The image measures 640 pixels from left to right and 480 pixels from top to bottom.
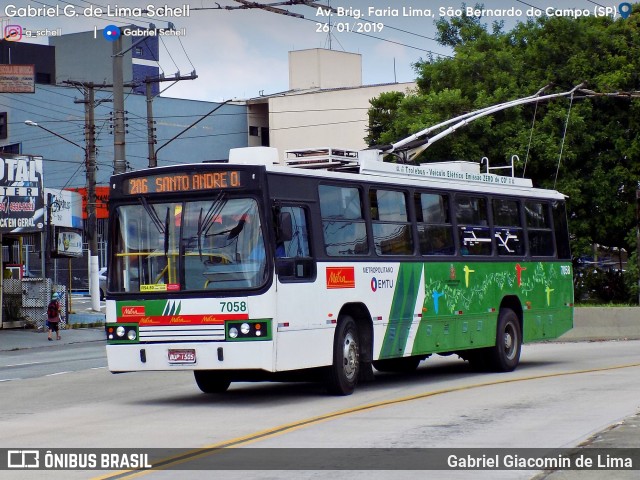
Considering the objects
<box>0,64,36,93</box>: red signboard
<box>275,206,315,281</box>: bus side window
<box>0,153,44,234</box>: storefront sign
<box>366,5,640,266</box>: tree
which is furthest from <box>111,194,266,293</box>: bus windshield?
<box>0,64,36,93</box>: red signboard

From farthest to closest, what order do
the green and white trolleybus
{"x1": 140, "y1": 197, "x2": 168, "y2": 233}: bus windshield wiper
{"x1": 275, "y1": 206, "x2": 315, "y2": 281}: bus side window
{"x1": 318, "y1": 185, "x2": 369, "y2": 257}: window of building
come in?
{"x1": 318, "y1": 185, "x2": 369, "y2": 257}: window of building, {"x1": 140, "y1": 197, "x2": 168, "y2": 233}: bus windshield wiper, {"x1": 275, "y1": 206, "x2": 315, "y2": 281}: bus side window, the green and white trolleybus

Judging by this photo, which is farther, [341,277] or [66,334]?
[66,334]

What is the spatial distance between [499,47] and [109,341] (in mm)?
30014

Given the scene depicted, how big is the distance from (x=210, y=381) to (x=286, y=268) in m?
2.80

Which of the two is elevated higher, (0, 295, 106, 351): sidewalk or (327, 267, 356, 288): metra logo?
(327, 267, 356, 288): metra logo

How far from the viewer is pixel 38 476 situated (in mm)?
10188

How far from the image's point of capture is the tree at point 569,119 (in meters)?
39.3

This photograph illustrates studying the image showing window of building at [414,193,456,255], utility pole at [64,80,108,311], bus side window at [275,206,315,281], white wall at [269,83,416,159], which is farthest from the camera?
white wall at [269,83,416,159]

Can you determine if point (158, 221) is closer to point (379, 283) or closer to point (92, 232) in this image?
point (379, 283)

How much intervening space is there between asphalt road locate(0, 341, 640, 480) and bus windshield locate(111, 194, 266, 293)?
1.59 meters

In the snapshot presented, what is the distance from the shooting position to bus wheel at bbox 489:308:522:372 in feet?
67.4

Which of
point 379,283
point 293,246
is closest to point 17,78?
point 379,283

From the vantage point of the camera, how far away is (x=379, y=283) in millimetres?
17484

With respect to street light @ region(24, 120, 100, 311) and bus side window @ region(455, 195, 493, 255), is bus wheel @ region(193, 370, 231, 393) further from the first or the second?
street light @ region(24, 120, 100, 311)
